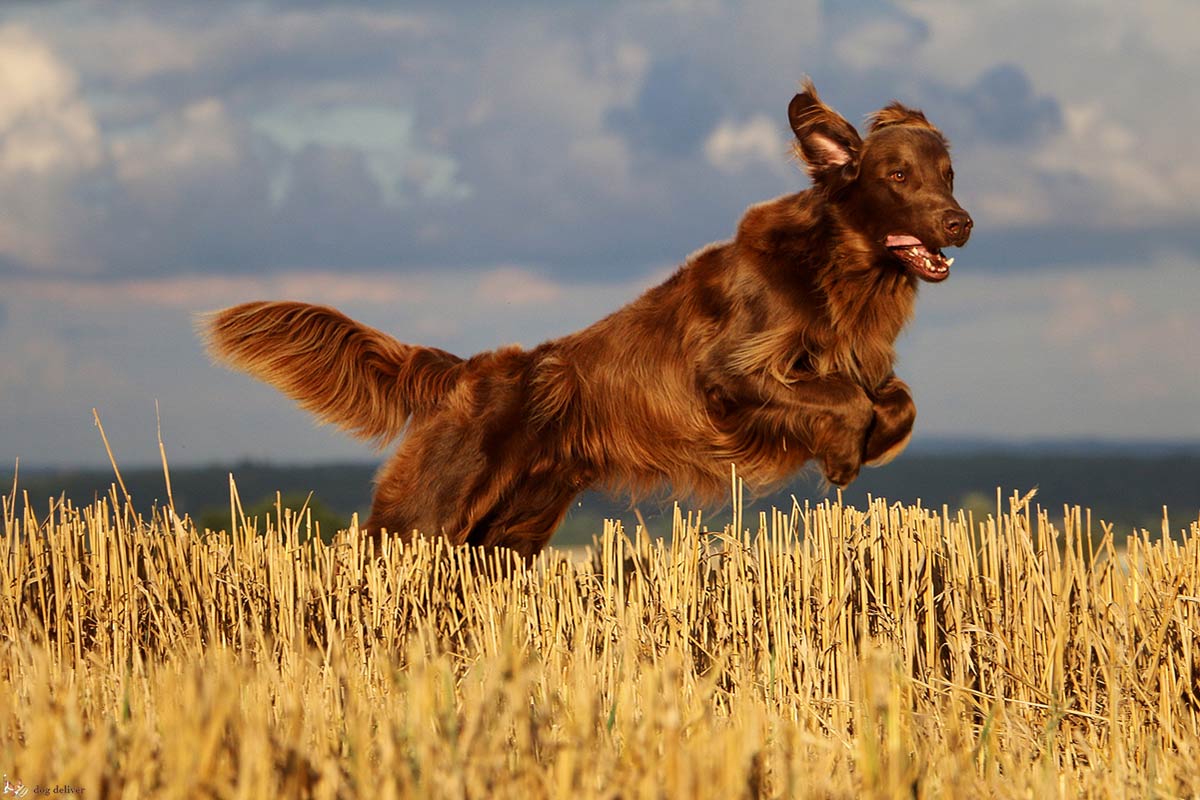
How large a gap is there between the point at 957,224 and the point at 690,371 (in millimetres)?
1130

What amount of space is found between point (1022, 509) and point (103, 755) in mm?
3057

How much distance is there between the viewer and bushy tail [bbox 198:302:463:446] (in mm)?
5375

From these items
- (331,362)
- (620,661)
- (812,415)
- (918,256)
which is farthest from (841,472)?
(331,362)

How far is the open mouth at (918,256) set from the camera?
471cm

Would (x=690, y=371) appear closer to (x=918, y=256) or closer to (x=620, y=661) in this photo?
(x=918, y=256)

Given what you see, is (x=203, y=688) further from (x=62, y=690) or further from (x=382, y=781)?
(x=62, y=690)

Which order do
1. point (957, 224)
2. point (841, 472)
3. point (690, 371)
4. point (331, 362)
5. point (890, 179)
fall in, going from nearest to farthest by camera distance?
point (957, 224)
point (890, 179)
point (841, 472)
point (690, 371)
point (331, 362)

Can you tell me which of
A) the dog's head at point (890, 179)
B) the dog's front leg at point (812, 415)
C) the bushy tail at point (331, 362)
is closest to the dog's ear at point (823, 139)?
the dog's head at point (890, 179)

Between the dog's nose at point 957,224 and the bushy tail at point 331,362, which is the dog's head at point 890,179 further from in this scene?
the bushy tail at point 331,362

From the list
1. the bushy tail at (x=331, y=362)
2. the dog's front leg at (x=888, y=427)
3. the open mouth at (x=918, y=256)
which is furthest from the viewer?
the bushy tail at (x=331, y=362)

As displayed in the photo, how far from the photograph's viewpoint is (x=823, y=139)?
4.83 meters

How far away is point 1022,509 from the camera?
4430 millimetres

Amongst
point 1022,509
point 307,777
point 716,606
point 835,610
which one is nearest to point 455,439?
point 716,606

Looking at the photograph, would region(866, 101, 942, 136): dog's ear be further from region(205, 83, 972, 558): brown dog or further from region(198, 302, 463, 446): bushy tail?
region(198, 302, 463, 446): bushy tail
